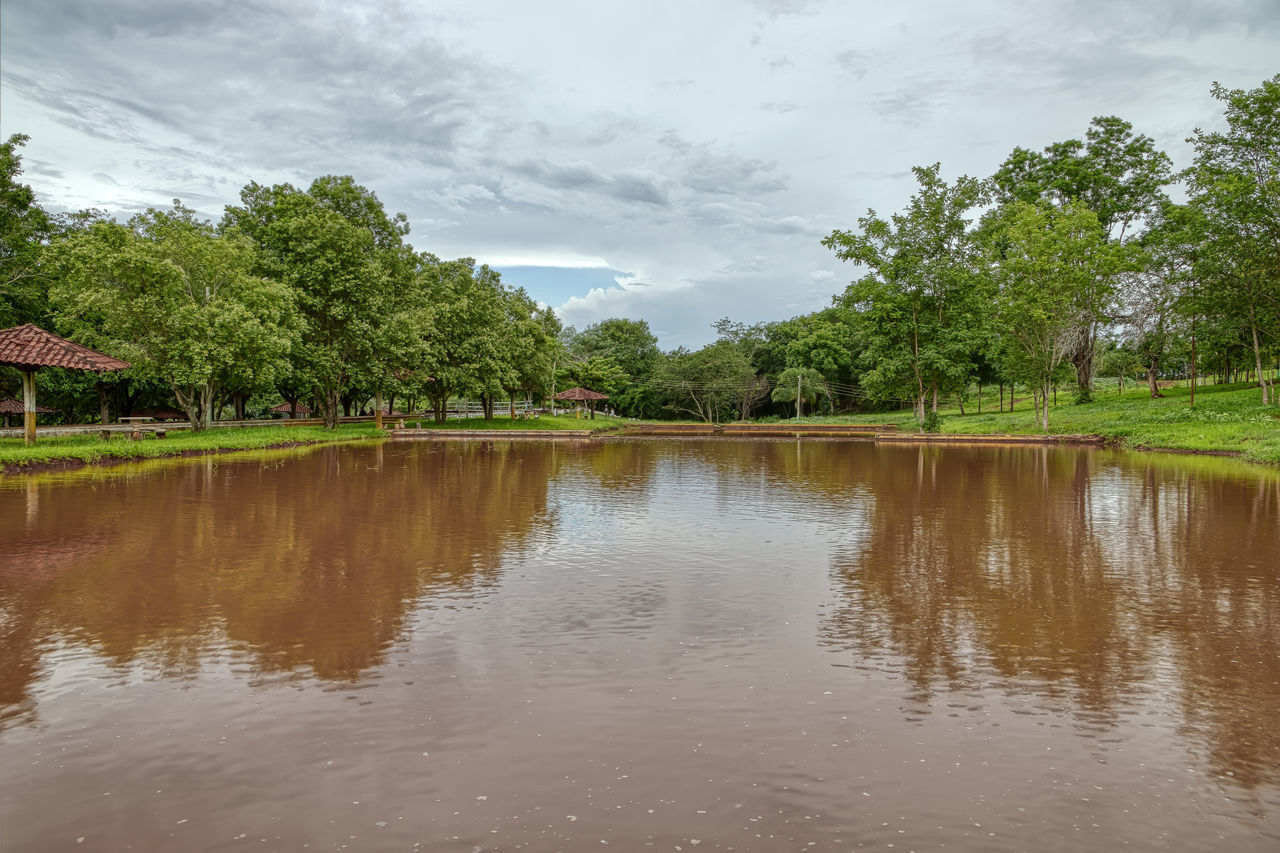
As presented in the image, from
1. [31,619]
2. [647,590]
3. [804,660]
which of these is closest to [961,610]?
[804,660]

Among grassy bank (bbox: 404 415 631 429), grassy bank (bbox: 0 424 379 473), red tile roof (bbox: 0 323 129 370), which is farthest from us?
Answer: grassy bank (bbox: 404 415 631 429)

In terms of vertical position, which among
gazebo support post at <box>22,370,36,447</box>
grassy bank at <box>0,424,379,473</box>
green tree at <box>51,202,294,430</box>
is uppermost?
green tree at <box>51,202,294,430</box>

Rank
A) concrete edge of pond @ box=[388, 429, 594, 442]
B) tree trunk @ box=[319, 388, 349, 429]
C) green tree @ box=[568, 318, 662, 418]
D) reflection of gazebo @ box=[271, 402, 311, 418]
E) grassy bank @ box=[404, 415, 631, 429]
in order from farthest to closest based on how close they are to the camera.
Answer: green tree @ box=[568, 318, 662, 418]
reflection of gazebo @ box=[271, 402, 311, 418]
grassy bank @ box=[404, 415, 631, 429]
tree trunk @ box=[319, 388, 349, 429]
concrete edge of pond @ box=[388, 429, 594, 442]

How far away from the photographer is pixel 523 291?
52.2m

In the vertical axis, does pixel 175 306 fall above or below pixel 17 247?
below

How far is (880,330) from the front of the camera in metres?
41.6

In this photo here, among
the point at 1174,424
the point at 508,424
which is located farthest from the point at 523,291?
the point at 1174,424

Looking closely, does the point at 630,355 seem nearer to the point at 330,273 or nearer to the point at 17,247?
the point at 330,273

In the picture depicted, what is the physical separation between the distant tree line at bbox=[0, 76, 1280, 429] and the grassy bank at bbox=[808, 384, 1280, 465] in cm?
158

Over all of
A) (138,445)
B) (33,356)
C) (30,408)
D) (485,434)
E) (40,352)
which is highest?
(40,352)

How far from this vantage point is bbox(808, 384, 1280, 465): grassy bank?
25734mm

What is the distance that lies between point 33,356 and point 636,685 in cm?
2396

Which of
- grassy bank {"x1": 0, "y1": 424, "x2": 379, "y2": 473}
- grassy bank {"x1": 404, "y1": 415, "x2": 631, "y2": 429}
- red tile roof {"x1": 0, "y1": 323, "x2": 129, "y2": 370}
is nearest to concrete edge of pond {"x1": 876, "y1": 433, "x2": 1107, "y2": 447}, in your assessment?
grassy bank {"x1": 404, "y1": 415, "x2": 631, "y2": 429}

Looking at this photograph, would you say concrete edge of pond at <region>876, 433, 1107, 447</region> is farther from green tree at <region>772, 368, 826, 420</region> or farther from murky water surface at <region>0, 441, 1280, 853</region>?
murky water surface at <region>0, 441, 1280, 853</region>
